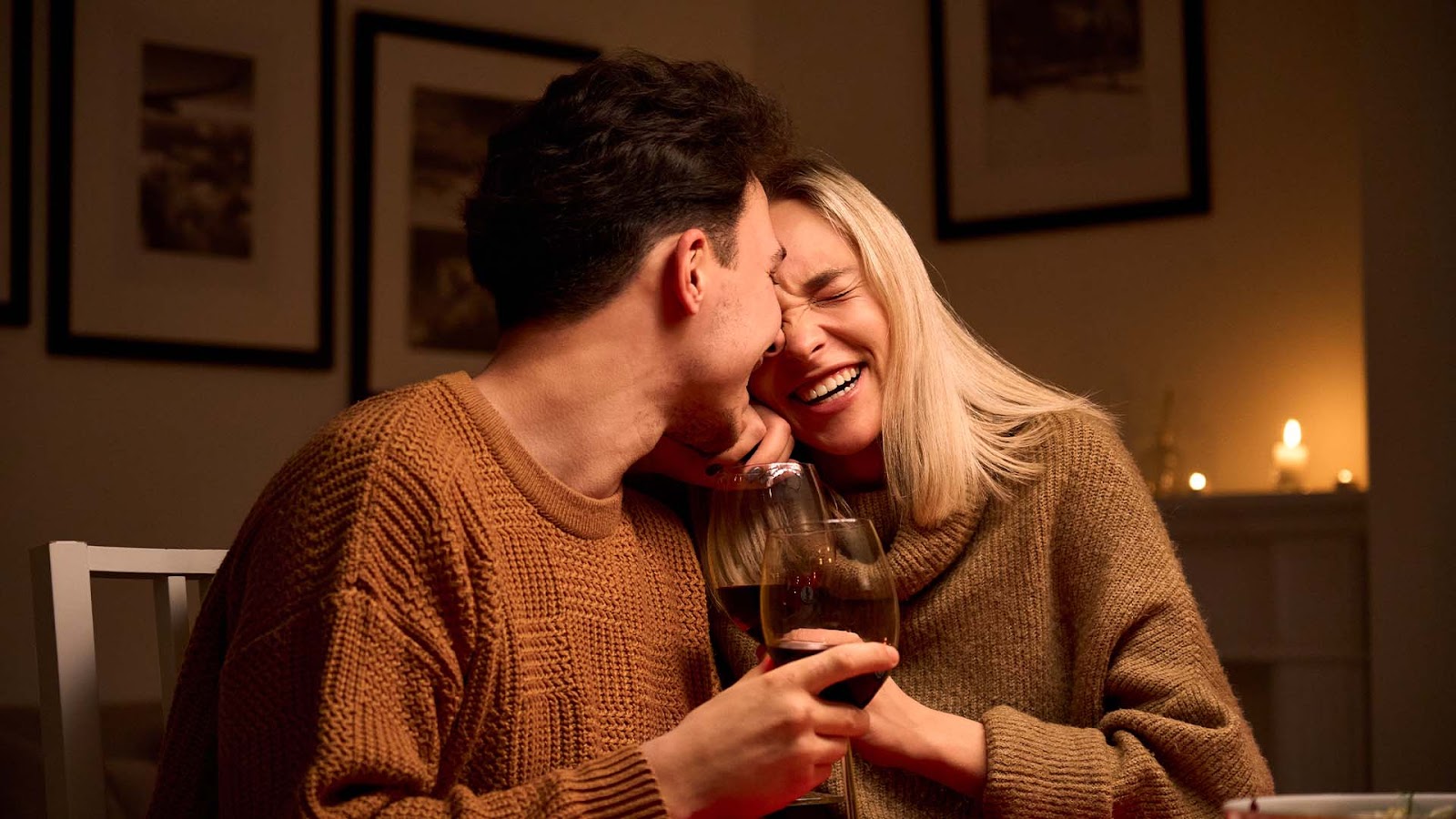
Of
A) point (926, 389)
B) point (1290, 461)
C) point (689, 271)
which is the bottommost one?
point (1290, 461)

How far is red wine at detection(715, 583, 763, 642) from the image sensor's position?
4.34ft

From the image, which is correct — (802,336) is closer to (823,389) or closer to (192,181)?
(823,389)

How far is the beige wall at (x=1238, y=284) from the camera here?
352cm

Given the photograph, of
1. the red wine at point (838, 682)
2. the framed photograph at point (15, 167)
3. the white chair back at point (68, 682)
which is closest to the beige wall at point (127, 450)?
the framed photograph at point (15, 167)

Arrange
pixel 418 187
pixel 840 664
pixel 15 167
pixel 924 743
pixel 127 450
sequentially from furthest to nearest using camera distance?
pixel 418 187, pixel 127 450, pixel 15 167, pixel 924 743, pixel 840 664

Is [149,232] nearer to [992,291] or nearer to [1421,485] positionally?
[992,291]

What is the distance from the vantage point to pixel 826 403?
1.81 m

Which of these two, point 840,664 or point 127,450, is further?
point 127,450

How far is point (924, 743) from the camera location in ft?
4.77

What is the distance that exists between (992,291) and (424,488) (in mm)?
2889

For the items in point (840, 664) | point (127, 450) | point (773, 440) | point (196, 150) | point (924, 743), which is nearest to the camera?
point (840, 664)

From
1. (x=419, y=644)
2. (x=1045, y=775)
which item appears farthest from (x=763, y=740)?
(x=1045, y=775)

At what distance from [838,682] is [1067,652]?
607 millimetres

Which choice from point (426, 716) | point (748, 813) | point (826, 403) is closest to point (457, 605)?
point (426, 716)
